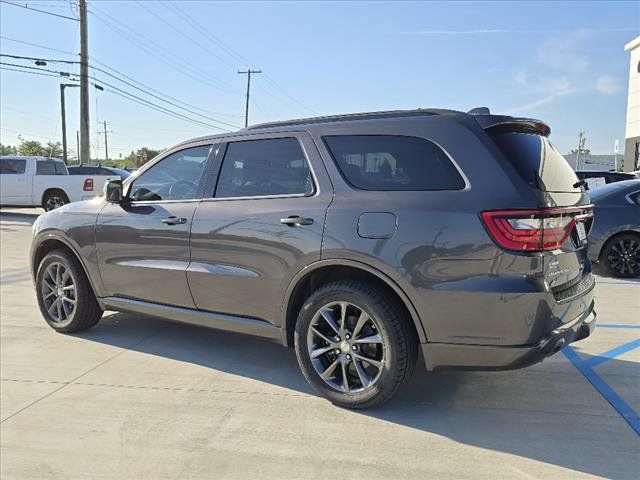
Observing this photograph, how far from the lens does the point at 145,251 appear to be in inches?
171

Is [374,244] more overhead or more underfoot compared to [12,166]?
more underfoot

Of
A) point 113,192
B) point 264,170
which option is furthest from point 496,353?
point 113,192

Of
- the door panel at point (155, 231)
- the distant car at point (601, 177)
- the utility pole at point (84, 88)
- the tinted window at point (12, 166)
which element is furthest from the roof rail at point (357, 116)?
the utility pole at point (84, 88)

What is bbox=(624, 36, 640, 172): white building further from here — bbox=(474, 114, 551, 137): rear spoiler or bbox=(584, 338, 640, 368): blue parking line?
bbox=(474, 114, 551, 137): rear spoiler

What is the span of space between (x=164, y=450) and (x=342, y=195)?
1822 millimetres

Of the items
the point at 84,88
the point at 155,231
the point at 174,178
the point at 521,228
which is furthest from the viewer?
the point at 84,88

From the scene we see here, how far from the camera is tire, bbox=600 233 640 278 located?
7527 millimetres

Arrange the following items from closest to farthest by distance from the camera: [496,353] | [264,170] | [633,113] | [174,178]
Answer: [496,353], [264,170], [174,178], [633,113]

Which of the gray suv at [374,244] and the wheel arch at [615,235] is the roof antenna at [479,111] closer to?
the gray suv at [374,244]

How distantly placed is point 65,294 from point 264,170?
252cm

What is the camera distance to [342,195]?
3348mm

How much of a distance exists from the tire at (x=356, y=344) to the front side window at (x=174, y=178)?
58.6 inches

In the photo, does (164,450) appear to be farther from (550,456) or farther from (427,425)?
(550,456)

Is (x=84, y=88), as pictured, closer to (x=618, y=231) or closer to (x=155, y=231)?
(x=155, y=231)
